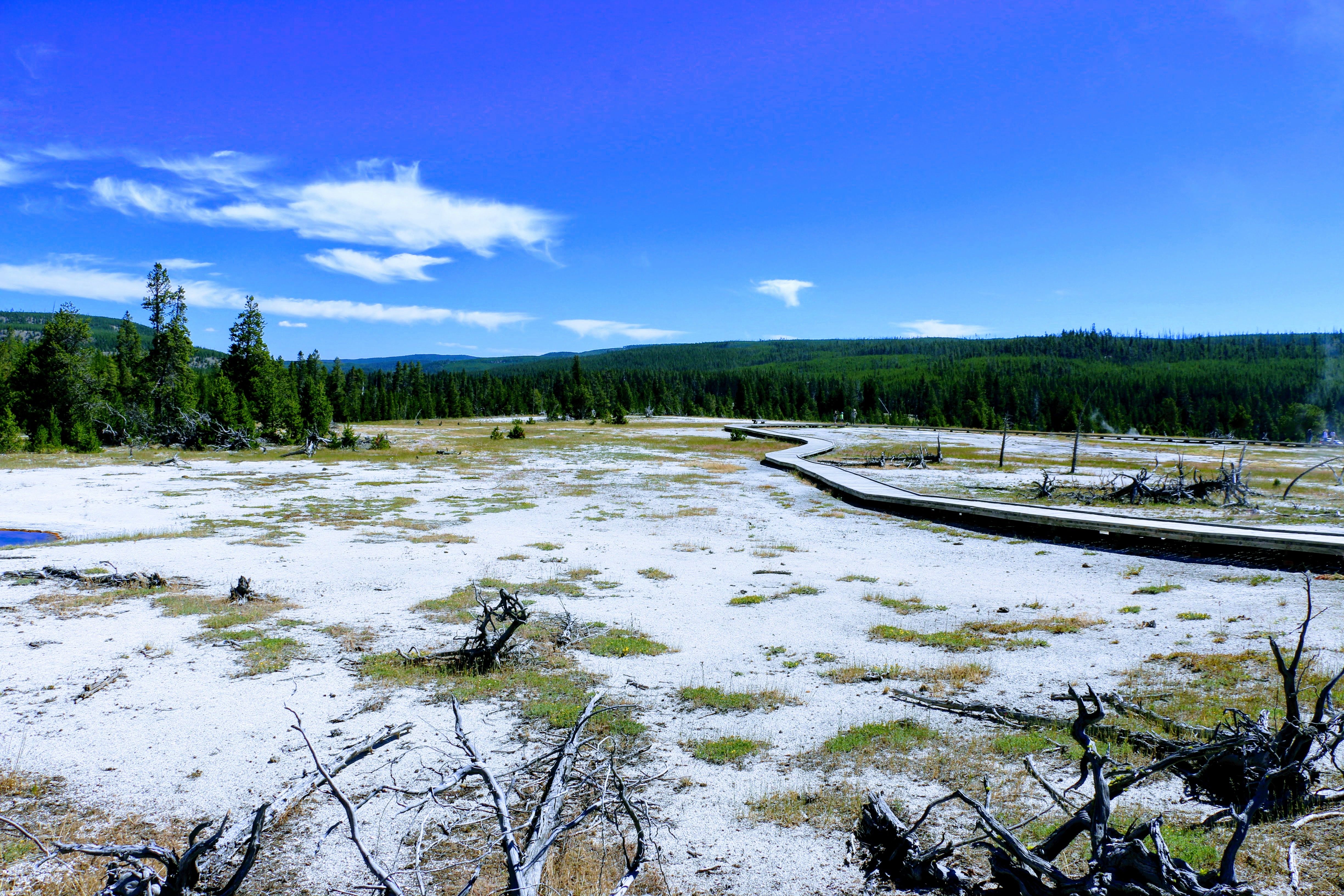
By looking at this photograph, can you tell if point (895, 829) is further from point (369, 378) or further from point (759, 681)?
point (369, 378)

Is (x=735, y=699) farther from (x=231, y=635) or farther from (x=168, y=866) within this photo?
(x=231, y=635)

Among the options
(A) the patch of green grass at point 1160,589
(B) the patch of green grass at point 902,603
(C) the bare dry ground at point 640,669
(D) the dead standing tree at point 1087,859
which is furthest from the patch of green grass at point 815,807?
(A) the patch of green grass at point 1160,589

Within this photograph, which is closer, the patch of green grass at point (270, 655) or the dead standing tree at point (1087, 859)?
the dead standing tree at point (1087, 859)

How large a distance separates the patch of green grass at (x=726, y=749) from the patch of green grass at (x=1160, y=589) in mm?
9587

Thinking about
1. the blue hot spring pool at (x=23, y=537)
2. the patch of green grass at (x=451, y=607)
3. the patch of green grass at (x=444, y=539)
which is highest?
the patch of green grass at (x=444, y=539)

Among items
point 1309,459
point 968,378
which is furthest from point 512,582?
point 968,378

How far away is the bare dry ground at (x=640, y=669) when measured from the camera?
213 inches

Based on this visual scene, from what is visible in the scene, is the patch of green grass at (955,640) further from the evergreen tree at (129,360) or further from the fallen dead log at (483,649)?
the evergreen tree at (129,360)

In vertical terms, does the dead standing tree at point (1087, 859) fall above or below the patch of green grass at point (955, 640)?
above

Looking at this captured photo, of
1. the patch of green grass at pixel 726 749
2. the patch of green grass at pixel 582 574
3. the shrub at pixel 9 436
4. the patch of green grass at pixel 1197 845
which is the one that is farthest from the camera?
the shrub at pixel 9 436

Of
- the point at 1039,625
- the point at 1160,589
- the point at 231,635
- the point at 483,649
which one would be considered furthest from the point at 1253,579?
the point at 231,635

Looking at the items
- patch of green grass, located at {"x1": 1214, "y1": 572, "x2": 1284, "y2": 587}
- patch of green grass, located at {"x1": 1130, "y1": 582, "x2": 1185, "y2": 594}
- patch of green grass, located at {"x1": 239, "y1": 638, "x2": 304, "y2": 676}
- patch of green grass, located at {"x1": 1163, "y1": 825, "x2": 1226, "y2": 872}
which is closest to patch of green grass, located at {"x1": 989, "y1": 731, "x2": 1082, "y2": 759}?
patch of green grass, located at {"x1": 1163, "y1": 825, "x2": 1226, "y2": 872}

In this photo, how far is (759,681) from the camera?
8609 mm

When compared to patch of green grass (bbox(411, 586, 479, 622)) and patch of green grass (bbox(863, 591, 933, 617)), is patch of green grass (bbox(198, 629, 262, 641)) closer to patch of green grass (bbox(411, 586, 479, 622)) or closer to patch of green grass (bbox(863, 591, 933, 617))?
patch of green grass (bbox(411, 586, 479, 622))
